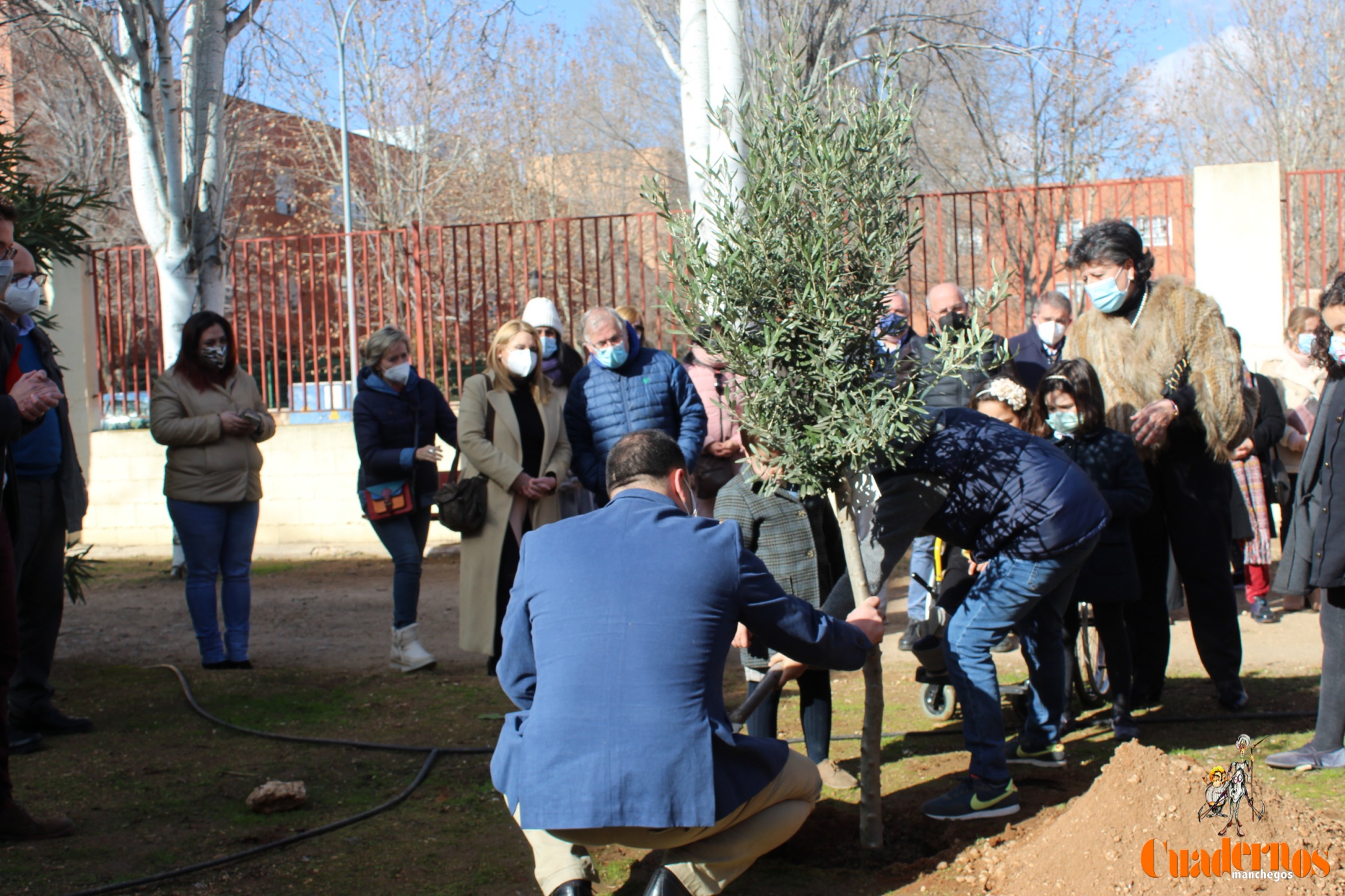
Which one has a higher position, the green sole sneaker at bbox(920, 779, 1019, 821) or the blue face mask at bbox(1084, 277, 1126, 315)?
the blue face mask at bbox(1084, 277, 1126, 315)

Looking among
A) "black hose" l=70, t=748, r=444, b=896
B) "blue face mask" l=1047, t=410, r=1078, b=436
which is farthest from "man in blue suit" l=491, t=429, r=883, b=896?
"blue face mask" l=1047, t=410, r=1078, b=436

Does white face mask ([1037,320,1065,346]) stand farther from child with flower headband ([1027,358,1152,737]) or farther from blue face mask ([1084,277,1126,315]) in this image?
child with flower headband ([1027,358,1152,737])

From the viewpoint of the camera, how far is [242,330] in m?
12.5

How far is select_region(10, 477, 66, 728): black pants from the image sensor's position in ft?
17.1

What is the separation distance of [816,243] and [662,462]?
90cm

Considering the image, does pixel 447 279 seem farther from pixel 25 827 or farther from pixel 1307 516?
pixel 1307 516

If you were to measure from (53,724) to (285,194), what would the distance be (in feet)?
81.2

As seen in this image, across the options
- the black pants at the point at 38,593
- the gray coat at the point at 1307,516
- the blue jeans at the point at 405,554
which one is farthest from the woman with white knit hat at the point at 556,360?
the gray coat at the point at 1307,516

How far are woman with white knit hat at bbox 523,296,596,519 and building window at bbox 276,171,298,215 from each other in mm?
21946

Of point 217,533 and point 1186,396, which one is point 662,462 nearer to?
point 1186,396

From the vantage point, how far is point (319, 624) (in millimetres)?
8352

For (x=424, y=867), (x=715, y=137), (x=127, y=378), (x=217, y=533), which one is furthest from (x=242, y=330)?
(x=424, y=867)

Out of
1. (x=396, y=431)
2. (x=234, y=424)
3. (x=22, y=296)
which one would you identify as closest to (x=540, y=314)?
(x=396, y=431)

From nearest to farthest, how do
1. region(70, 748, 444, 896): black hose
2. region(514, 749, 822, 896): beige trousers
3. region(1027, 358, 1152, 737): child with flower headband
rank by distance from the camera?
region(514, 749, 822, 896): beige trousers, region(70, 748, 444, 896): black hose, region(1027, 358, 1152, 737): child with flower headband
